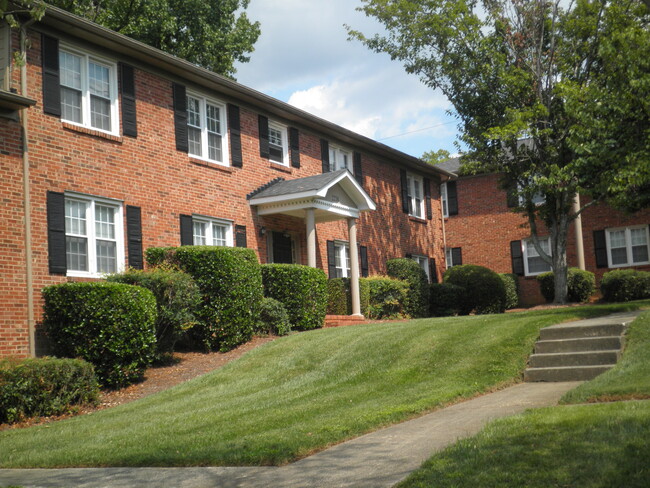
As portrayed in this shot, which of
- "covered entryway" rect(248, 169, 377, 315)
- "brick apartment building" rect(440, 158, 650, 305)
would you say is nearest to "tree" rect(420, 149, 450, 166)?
"brick apartment building" rect(440, 158, 650, 305)

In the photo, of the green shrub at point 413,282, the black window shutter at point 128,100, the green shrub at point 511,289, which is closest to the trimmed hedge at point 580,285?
the green shrub at point 511,289

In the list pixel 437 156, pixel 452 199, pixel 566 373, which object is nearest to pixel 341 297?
pixel 566 373

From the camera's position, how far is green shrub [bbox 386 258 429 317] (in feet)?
74.1

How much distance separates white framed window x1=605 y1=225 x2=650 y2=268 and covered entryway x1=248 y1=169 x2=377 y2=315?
13.0 m

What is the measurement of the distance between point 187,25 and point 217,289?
642 inches

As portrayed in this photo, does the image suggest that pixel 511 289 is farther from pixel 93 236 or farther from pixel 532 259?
pixel 93 236

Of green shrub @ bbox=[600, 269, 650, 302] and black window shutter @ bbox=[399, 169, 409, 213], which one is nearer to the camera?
green shrub @ bbox=[600, 269, 650, 302]

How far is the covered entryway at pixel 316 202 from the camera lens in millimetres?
18297

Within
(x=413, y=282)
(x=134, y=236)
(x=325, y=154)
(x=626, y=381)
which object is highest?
(x=325, y=154)

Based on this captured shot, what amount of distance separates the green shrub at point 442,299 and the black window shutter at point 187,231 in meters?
10.2

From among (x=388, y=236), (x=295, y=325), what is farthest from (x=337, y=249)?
(x=295, y=325)

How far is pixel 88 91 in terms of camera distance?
14.8 m

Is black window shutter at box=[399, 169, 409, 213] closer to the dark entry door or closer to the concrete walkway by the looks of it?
the dark entry door

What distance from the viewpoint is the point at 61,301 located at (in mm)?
12281
